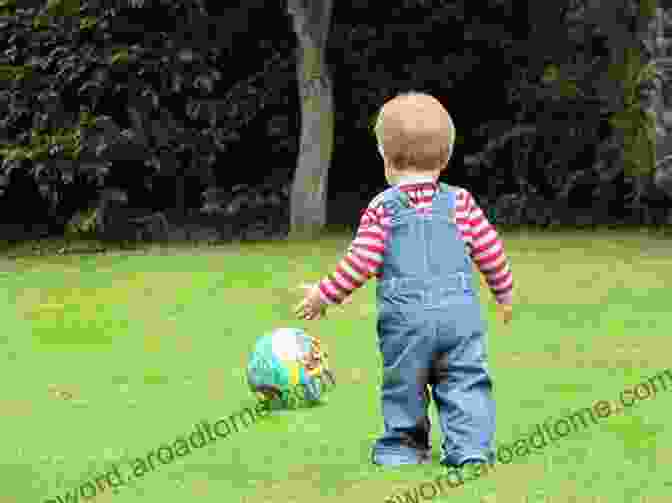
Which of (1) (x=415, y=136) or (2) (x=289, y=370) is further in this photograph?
(2) (x=289, y=370)

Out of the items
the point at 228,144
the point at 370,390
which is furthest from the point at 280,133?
the point at 370,390

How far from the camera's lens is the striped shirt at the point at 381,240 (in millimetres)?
6055

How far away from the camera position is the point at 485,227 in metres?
6.16

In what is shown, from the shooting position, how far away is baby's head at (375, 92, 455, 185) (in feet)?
19.7

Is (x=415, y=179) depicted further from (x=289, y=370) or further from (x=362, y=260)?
(x=289, y=370)

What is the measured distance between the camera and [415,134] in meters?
6.01

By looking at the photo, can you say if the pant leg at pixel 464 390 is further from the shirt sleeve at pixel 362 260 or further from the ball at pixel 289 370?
the ball at pixel 289 370

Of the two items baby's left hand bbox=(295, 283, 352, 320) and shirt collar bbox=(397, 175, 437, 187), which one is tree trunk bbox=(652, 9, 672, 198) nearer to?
shirt collar bbox=(397, 175, 437, 187)

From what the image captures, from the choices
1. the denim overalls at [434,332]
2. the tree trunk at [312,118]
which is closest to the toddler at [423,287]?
the denim overalls at [434,332]

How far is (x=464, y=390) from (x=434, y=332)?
0.29 meters

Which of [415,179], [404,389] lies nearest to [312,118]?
[415,179]

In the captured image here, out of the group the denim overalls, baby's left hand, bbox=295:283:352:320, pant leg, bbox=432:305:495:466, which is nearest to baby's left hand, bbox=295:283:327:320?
baby's left hand, bbox=295:283:352:320

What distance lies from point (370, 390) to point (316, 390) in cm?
69

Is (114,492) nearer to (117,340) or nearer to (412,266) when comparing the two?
(412,266)
